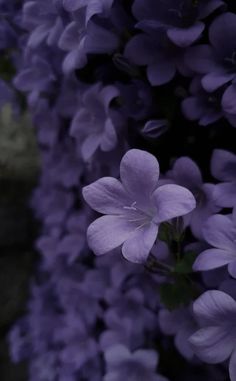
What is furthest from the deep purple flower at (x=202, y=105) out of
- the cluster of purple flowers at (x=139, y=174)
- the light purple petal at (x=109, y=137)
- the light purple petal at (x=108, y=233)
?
the light purple petal at (x=108, y=233)

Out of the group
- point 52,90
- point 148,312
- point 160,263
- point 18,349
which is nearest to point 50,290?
point 18,349

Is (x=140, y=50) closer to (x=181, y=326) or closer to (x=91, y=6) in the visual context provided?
(x=91, y=6)

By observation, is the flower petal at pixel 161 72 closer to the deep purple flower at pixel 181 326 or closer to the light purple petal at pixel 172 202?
the light purple petal at pixel 172 202

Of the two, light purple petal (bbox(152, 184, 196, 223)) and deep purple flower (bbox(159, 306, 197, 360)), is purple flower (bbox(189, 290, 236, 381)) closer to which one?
light purple petal (bbox(152, 184, 196, 223))

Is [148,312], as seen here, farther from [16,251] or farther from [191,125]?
[16,251]

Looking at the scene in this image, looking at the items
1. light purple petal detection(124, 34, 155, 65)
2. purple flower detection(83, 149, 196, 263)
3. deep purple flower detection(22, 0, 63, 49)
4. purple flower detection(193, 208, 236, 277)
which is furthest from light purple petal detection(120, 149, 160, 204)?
deep purple flower detection(22, 0, 63, 49)

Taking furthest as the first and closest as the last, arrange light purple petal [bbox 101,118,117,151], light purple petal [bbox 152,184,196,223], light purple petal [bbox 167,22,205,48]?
1. light purple petal [bbox 101,118,117,151]
2. light purple petal [bbox 167,22,205,48]
3. light purple petal [bbox 152,184,196,223]

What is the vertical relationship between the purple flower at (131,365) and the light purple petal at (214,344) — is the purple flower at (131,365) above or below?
below

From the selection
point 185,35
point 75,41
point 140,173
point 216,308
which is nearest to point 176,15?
point 185,35
